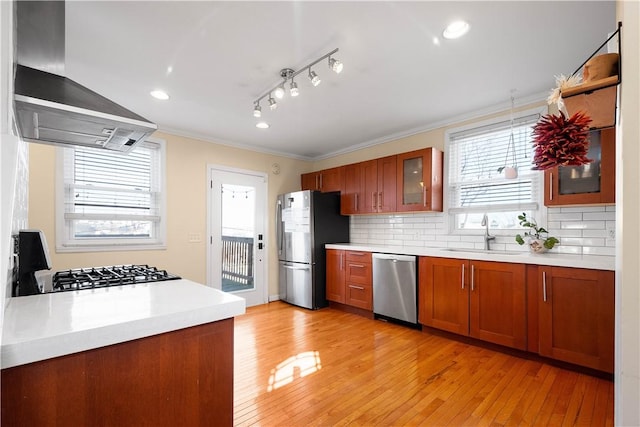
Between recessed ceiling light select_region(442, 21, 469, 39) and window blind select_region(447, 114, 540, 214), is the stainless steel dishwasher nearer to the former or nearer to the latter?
window blind select_region(447, 114, 540, 214)

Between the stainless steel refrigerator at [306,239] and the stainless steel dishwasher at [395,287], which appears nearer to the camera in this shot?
the stainless steel dishwasher at [395,287]

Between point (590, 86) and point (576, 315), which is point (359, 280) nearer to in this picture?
point (576, 315)

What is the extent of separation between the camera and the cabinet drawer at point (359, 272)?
154 inches

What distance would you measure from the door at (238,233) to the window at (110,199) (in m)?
0.73

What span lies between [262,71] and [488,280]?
276 centimetres

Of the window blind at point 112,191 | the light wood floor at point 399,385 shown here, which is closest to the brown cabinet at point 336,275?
the light wood floor at point 399,385

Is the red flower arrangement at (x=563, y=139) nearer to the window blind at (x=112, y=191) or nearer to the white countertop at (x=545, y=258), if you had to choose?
the white countertop at (x=545, y=258)

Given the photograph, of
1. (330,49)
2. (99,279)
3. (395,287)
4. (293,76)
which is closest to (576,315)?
(395,287)

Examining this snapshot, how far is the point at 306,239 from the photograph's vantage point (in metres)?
4.41

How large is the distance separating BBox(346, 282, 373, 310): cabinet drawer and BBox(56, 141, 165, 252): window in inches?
99.9

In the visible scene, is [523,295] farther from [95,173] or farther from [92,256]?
[95,173]

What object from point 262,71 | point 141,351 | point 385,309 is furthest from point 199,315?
point 385,309

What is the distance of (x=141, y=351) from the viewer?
3.18ft

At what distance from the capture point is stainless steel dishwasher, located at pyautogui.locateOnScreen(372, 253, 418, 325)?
3396 millimetres
